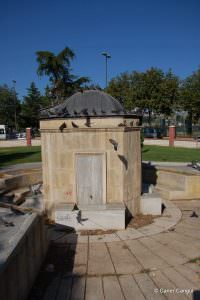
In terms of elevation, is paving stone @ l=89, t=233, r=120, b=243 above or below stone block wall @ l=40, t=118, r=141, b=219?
below

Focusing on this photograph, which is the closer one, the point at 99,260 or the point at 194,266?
the point at 194,266

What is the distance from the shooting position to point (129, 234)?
7.33 metres

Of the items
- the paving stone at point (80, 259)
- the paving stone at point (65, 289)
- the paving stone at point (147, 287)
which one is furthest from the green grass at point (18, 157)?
the paving stone at point (147, 287)

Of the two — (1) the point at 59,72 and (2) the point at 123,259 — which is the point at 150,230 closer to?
(2) the point at 123,259

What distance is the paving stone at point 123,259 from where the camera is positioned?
18.0ft

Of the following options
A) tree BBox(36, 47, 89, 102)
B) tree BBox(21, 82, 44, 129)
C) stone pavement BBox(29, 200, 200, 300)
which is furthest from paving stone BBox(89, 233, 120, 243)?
tree BBox(21, 82, 44, 129)

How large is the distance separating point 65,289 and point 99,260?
4.11 feet

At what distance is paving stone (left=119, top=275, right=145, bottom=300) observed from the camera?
4641 mm

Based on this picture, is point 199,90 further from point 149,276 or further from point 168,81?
point 149,276

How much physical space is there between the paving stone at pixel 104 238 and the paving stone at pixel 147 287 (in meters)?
1.76

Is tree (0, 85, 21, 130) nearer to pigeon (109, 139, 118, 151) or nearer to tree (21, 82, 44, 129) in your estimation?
tree (21, 82, 44, 129)

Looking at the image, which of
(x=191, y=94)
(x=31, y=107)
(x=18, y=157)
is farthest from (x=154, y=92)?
(x=31, y=107)

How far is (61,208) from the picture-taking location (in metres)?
7.70

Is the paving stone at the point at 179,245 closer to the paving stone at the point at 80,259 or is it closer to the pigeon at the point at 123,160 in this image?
the paving stone at the point at 80,259
